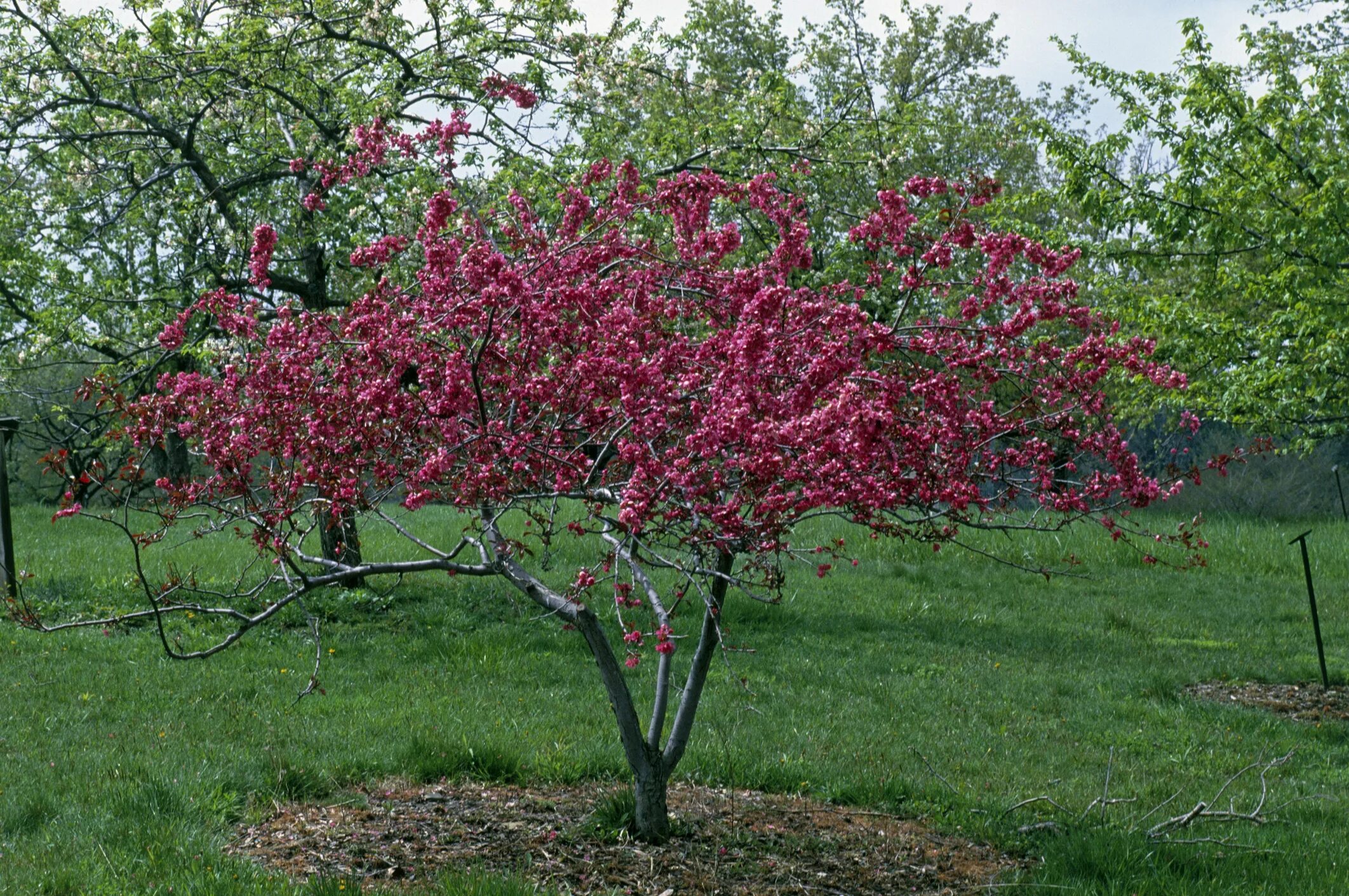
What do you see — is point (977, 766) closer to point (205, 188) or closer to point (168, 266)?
point (205, 188)

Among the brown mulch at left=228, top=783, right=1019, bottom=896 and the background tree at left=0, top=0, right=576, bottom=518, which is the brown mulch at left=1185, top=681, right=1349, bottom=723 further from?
the background tree at left=0, top=0, right=576, bottom=518

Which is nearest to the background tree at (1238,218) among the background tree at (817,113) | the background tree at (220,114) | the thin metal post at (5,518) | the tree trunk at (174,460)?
the background tree at (817,113)

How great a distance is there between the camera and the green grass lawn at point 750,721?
5.84m

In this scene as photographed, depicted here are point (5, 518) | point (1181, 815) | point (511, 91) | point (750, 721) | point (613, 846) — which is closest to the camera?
point (613, 846)

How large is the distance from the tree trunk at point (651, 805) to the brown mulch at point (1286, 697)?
6.45m

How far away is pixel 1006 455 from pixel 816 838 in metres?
2.35

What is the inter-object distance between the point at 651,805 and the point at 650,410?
7.21 ft

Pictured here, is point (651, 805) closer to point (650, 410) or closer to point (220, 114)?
point (650, 410)

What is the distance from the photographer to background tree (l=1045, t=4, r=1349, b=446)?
11344 millimetres

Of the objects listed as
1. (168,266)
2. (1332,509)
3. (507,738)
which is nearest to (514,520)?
(168,266)

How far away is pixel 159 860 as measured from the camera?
211 inches

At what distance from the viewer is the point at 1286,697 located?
34.1ft

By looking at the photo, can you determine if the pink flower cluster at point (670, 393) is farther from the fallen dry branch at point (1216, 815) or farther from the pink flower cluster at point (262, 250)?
the fallen dry branch at point (1216, 815)

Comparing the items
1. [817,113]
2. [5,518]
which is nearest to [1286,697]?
[5,518]
